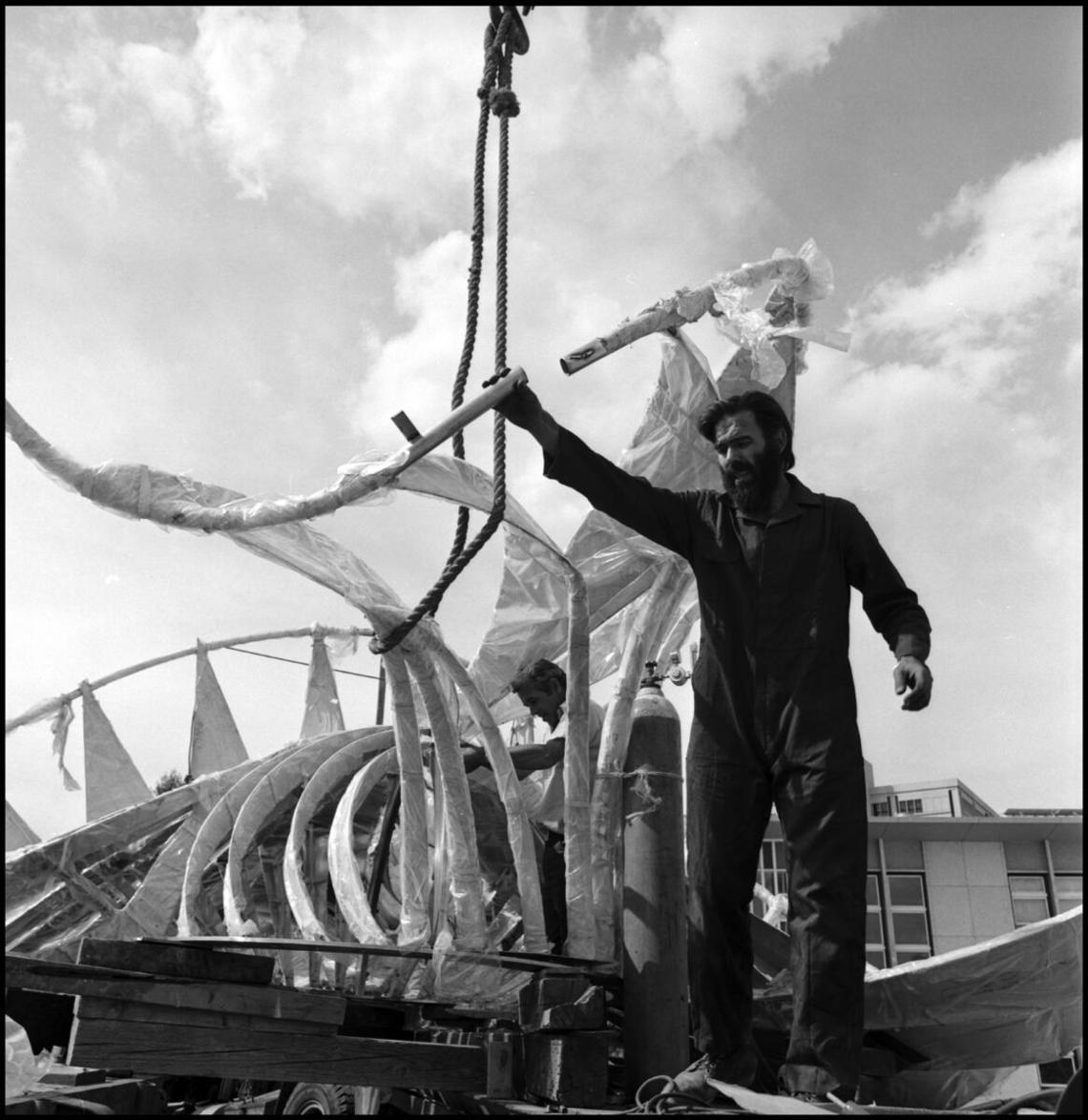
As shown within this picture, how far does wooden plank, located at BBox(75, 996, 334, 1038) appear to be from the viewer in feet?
7.82

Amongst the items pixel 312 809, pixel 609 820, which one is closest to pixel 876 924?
pixel 312 809

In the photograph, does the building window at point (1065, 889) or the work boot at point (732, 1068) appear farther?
the building window at point (1065, 889)

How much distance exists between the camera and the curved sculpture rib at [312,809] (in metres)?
4.79

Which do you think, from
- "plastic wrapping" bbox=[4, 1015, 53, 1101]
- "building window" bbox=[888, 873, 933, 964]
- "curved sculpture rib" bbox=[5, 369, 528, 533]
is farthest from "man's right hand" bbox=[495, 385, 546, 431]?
"building window" bbox=[888, 873, 933, 964]

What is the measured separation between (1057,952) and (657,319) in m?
2.81

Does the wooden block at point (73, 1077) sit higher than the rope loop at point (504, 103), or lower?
lower

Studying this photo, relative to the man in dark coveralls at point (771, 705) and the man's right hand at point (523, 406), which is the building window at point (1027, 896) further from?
the man's right hand at point (523, 406)

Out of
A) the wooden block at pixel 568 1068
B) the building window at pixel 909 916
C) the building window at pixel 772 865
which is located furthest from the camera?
the building window at pixel 772 865

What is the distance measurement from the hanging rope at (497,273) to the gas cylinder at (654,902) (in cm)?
79

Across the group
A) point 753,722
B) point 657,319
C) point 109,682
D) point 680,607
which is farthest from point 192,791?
point 753,722

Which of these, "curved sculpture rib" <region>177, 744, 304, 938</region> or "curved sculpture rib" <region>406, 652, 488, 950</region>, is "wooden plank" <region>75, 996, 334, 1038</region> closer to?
"curved sculpture rib" <region>406, 652, 488, 950</region>

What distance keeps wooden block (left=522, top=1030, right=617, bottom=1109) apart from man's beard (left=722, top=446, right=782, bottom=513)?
1.43 m

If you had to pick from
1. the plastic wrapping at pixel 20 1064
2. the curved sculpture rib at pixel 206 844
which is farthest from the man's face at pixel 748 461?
the curved sculpture rib at pixel 206 844

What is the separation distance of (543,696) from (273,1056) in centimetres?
250
